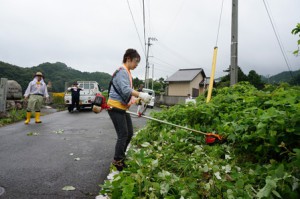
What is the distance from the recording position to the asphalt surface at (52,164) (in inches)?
121

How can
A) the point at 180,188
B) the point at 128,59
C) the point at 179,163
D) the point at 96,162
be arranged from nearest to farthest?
the point at 180,188 < the point at 179,163 < the point at 128,59 < the point at 96,162

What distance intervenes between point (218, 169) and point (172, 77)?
42522 millimetres

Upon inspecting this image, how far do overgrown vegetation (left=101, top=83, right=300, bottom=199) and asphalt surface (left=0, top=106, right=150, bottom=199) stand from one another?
89 cm

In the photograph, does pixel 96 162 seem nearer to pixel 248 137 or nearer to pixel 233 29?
pixel 248 137

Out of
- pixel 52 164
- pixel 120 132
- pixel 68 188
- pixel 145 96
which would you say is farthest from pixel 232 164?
pixel 52 164

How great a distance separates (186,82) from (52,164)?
38875 millimetres

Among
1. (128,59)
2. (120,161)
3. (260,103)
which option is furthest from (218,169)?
(128,59)

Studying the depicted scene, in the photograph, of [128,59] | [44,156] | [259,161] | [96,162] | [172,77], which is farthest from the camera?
[172,77]

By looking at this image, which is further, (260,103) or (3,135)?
(3,135)

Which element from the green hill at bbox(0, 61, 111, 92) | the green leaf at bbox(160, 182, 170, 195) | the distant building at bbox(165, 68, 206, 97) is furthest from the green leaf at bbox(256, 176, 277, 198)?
the distant building at bbox(165, 68, 206, 97)

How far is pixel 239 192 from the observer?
2172 millimetres

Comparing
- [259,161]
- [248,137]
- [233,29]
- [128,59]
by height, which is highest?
[233,29]

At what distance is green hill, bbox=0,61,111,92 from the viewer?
2966 cm

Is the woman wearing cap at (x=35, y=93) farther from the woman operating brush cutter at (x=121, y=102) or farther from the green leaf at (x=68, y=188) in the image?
the green leaf at (x=68, y=188)
